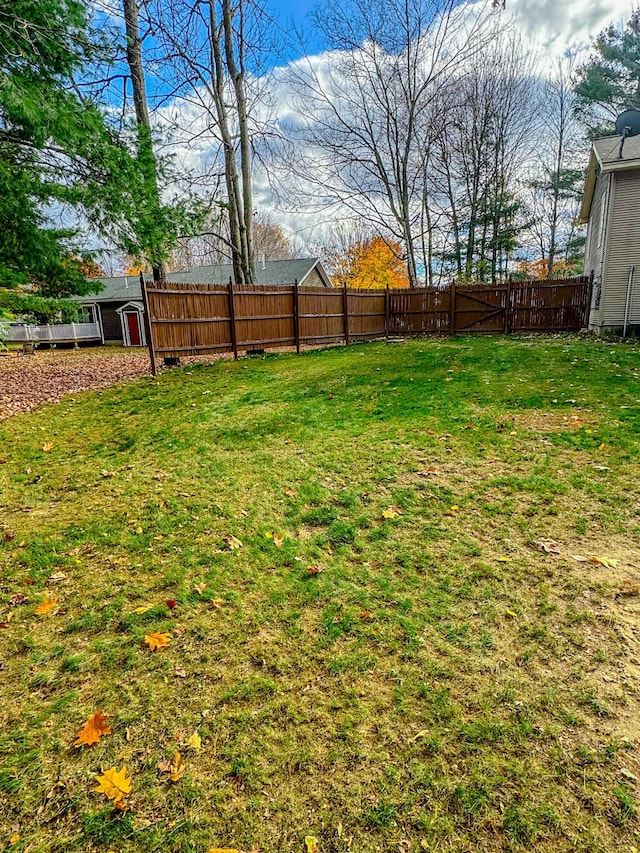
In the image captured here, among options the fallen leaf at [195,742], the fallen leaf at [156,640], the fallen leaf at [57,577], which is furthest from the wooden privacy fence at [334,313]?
the fallen leaf at [195,742]

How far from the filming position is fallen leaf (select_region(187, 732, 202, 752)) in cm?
147

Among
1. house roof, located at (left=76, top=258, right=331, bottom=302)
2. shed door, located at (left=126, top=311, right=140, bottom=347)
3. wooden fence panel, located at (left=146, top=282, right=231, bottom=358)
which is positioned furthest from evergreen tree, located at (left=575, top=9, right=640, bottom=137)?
shed door, located at (left=126, top=311, right=140, bottom=347)

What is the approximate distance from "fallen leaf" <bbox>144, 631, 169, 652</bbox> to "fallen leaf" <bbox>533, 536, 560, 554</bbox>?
79.4 inches

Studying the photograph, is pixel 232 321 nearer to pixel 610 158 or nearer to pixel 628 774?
pixel 610 158

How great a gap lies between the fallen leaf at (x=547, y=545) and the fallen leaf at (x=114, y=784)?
7.22 feet

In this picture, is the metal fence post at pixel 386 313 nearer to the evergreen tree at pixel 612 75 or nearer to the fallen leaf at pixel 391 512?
the fallen leaf at pixel 391 512

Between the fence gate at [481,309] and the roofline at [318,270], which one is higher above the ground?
the roofline at [318,270]

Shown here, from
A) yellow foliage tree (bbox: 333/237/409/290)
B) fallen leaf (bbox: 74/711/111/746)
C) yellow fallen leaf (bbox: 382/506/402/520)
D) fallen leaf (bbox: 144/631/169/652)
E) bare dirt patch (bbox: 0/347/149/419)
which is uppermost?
yellow foliage tree (bbox: 333/237/409/290)

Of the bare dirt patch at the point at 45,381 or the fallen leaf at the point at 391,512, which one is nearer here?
the fallen leaf at the point at 391,512

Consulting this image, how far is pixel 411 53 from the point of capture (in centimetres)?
1642

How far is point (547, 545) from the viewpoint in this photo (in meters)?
2.53

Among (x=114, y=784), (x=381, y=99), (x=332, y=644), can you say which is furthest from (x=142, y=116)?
(x=114, y=784)

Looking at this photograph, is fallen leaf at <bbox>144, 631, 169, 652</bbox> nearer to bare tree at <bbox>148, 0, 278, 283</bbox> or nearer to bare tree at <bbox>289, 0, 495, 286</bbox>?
bare tree at <bbox>148, 0, 278, 283</bbox>

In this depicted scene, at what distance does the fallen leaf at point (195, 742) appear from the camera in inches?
57.9
